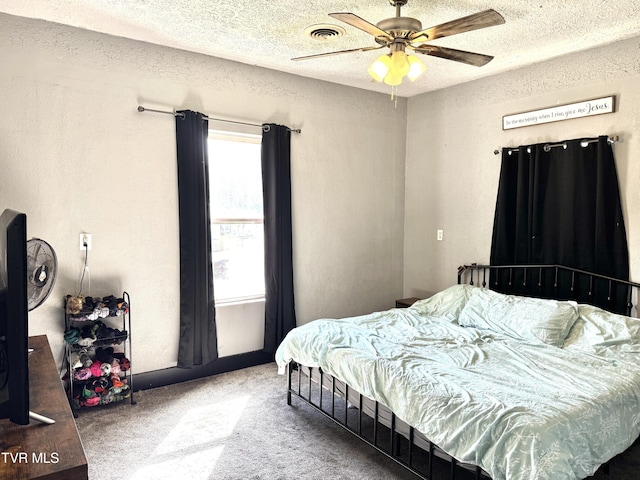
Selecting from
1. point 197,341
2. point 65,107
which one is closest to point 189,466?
point 197,341

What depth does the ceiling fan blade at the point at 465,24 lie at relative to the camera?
6.63 ft

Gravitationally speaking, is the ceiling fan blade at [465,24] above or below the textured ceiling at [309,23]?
below

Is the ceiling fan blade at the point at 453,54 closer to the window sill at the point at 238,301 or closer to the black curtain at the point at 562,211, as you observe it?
the black curtain at the point at 562,211

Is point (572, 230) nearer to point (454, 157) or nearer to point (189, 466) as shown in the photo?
point (454, 157)

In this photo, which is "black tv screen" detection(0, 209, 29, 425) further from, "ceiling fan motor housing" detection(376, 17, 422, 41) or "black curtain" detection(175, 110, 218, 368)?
"black curtain" detection(175, 110, 218, 368)

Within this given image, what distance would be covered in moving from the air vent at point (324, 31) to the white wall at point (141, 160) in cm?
93

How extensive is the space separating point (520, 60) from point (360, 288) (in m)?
2.45

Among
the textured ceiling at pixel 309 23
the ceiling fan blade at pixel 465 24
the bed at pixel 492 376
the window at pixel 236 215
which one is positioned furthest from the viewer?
the window at pixel 236 215

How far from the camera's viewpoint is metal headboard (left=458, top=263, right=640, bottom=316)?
311cm

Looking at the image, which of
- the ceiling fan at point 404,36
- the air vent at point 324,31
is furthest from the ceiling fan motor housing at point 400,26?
the air vent at point 324,31

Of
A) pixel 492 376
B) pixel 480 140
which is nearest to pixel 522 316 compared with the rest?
pixel 492 376

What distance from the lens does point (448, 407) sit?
1953mm

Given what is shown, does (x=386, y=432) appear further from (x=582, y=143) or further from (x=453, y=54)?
(x=582, y=143)

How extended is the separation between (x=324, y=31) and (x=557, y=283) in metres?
2.57
